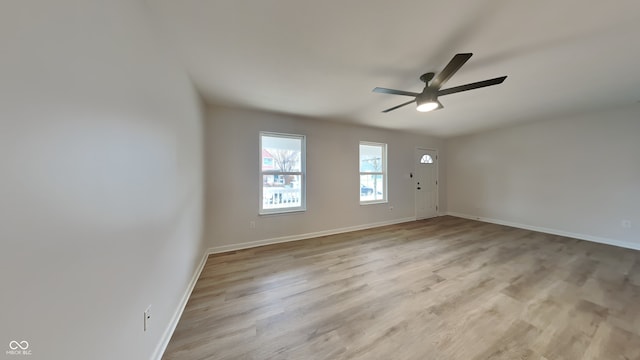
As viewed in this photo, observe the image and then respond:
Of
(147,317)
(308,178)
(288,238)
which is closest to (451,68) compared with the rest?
(308,178)

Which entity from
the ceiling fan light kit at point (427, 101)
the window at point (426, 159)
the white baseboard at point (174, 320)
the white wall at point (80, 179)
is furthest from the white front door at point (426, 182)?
the white wall at point (80, 179)

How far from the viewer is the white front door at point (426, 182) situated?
5.33 m

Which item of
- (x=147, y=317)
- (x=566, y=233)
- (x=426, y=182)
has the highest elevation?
(x=426, y=182)

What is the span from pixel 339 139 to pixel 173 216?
10.5ft

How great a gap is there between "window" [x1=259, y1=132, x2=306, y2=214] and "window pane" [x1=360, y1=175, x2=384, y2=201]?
1.50 metres

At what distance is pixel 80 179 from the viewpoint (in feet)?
2.48

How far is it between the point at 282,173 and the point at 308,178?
1.68ft

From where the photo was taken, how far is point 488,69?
2.12 metres

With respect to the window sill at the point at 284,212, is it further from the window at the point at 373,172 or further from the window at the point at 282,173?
the window at the point at 373,172

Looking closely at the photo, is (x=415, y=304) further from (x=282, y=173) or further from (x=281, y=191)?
(x=282, y=173)

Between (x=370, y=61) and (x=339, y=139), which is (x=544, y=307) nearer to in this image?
(x=370, y=61)

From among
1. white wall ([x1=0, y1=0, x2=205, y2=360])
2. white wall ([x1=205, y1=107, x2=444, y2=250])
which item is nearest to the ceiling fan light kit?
white wall ([x1=205, y1=107, x2=444, y2=250])

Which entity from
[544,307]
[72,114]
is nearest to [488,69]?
[544,307]

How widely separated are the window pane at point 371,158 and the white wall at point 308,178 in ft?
0.73
